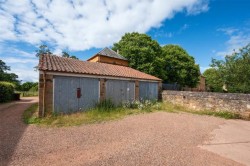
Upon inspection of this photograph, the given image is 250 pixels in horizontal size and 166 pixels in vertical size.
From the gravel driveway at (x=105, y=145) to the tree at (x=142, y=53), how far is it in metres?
18.2

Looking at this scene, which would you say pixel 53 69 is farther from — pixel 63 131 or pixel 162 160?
pixel 162 160

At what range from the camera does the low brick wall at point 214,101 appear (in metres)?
11.0

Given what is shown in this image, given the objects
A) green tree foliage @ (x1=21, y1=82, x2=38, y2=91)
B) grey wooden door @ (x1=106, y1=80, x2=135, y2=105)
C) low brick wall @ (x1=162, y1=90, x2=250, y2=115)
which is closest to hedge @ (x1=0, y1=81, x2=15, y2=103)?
grey wooden door @ (x1=106, y1=80, x2=135, y2=105)

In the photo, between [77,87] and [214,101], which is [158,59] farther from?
[77,87]

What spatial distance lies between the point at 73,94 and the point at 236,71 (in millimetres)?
18152

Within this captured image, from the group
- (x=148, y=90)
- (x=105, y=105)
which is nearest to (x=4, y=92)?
(x=105, y=105)

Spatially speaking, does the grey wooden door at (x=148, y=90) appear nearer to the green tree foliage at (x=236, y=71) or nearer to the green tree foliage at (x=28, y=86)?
the green tree foliage at (x=236, y=71)

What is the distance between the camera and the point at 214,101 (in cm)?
1243

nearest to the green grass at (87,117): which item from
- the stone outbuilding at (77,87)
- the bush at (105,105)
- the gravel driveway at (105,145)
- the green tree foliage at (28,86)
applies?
the bush at (105,105)

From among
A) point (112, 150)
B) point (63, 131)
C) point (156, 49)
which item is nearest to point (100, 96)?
point (63, 131)

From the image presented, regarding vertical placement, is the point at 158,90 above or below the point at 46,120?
above

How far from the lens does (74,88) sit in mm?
10438

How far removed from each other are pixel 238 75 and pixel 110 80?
1518 centimetres

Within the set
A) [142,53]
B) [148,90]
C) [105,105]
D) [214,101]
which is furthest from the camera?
[142,53]
